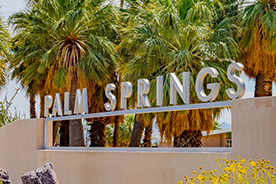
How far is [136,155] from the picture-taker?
806 centimetres

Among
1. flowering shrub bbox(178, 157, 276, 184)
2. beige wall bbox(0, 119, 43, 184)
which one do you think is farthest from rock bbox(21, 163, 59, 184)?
beige wall bbox(0, 119, 43, 184)

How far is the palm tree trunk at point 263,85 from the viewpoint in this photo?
15.9 meters

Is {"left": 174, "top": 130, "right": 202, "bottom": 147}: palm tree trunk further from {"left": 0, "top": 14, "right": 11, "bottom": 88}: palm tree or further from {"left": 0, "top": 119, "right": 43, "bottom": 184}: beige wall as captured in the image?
{"left": 0, "top": 14, "right": 11, "bottom": 88}: palm tree

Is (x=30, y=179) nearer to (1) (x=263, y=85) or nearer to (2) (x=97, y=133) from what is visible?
(1) (x=263, y=85)

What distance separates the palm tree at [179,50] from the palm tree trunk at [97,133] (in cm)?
715

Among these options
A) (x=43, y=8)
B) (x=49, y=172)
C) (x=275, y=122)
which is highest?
(x=43, y=8)

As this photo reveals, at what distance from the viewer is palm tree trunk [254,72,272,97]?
52.0 ft

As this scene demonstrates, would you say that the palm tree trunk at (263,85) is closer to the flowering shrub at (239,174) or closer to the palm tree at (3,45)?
the flowering shrub at (239,174)

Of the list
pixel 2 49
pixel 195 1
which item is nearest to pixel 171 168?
pixel 195 1

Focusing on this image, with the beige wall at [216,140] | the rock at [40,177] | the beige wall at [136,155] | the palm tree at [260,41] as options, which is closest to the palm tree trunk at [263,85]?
the palm tree at [260,41]

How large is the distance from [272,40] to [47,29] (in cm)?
888

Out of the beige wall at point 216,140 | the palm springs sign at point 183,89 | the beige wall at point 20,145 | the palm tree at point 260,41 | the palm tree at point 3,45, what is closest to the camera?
the palm springs sign at point 183,89

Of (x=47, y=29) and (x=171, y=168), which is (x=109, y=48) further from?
(x=171, y=168)

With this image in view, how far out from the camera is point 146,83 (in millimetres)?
8273
